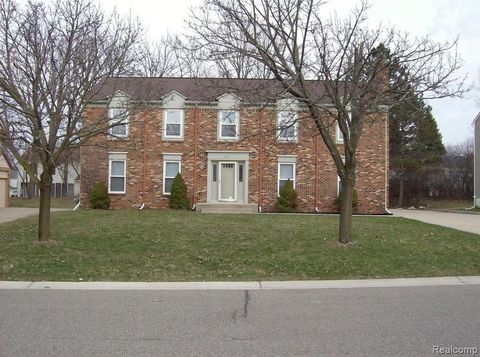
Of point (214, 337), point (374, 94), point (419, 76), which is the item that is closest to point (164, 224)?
point (374, 94)

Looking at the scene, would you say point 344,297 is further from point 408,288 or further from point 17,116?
point 17,116

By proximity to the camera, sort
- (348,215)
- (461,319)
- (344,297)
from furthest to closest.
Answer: (348,215), (344,297), (461,319)

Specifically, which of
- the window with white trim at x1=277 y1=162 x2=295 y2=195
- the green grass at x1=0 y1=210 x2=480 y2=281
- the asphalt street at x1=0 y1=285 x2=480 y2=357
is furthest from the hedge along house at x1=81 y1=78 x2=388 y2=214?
the asphalt street at x1=0 y1=285 x2=480 y2=357

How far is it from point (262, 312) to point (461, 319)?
8.80ft

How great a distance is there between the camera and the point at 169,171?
25141mm

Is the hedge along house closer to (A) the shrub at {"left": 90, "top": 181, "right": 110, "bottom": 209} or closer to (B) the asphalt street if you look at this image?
(A) the shrub at {"left": 90, "top": 181, "right": 110, "bottom": 209}

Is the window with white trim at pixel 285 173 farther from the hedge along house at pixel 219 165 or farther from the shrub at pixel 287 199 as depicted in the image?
the shrub at pixel 287 199

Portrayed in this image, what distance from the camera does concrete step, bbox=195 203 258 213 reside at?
23.6 m

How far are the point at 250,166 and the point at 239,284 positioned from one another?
15.9 metres

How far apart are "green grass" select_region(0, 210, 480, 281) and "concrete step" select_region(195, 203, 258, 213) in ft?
27.4

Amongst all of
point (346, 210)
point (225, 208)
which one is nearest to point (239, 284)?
point (346, 210)

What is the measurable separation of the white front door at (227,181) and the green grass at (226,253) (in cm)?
997

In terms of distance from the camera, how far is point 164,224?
50.5 feet

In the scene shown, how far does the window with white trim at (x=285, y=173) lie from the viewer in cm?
2509
